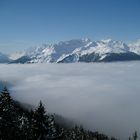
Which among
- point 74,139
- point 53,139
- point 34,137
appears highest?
point 34,137

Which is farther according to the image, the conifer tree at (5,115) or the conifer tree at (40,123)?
the conifer tree at (5,115)

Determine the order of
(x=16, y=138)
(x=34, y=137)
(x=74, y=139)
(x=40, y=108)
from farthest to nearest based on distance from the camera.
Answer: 1. (x=74, y=139)
2. (x=16, y=138)
3. (x=34, y=137)
4. (x=40, y=108)

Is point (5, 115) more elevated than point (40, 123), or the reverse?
point (5, 115)

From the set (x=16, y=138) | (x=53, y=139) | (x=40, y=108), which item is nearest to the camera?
(x=40, y=108)

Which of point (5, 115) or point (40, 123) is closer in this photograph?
point (40, 123)

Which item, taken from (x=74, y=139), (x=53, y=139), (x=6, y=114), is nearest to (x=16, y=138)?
(x=53, y=139)

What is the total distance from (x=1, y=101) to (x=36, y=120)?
4.53 meters

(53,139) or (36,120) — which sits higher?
(36,120)

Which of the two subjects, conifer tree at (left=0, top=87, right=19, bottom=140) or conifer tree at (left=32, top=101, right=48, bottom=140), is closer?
conifer tree at (left=32, top=101, right=48, bottom=140)

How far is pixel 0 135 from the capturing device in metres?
35.6

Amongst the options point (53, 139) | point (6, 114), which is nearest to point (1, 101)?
point (6, 114)

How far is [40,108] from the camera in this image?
3256 centimetres

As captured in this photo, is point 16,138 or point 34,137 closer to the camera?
point 34,137

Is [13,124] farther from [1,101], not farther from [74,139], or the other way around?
[74,139]
